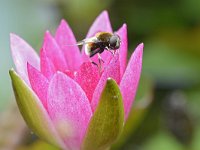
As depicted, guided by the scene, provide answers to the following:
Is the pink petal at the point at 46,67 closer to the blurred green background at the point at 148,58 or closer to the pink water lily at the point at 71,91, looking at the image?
the pink water lily at the point at 71,91

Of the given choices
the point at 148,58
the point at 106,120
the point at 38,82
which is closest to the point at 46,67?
the point at 38,82

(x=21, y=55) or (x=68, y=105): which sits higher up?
(x=21, y=55)

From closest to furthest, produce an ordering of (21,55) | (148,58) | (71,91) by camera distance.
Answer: (71,91)
(21,55)
(148,58)

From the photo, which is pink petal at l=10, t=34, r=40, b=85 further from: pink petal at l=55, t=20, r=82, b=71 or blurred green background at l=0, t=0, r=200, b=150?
blurred green background at l=0, t=0, r=200, b=150

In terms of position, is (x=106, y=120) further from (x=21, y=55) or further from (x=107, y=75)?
(x=21, y=55)

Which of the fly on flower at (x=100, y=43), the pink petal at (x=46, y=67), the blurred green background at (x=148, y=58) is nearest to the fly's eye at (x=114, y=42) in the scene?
the fly on flower at (x=100, y=43)

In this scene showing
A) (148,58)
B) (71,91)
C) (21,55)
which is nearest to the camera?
(71,91)
